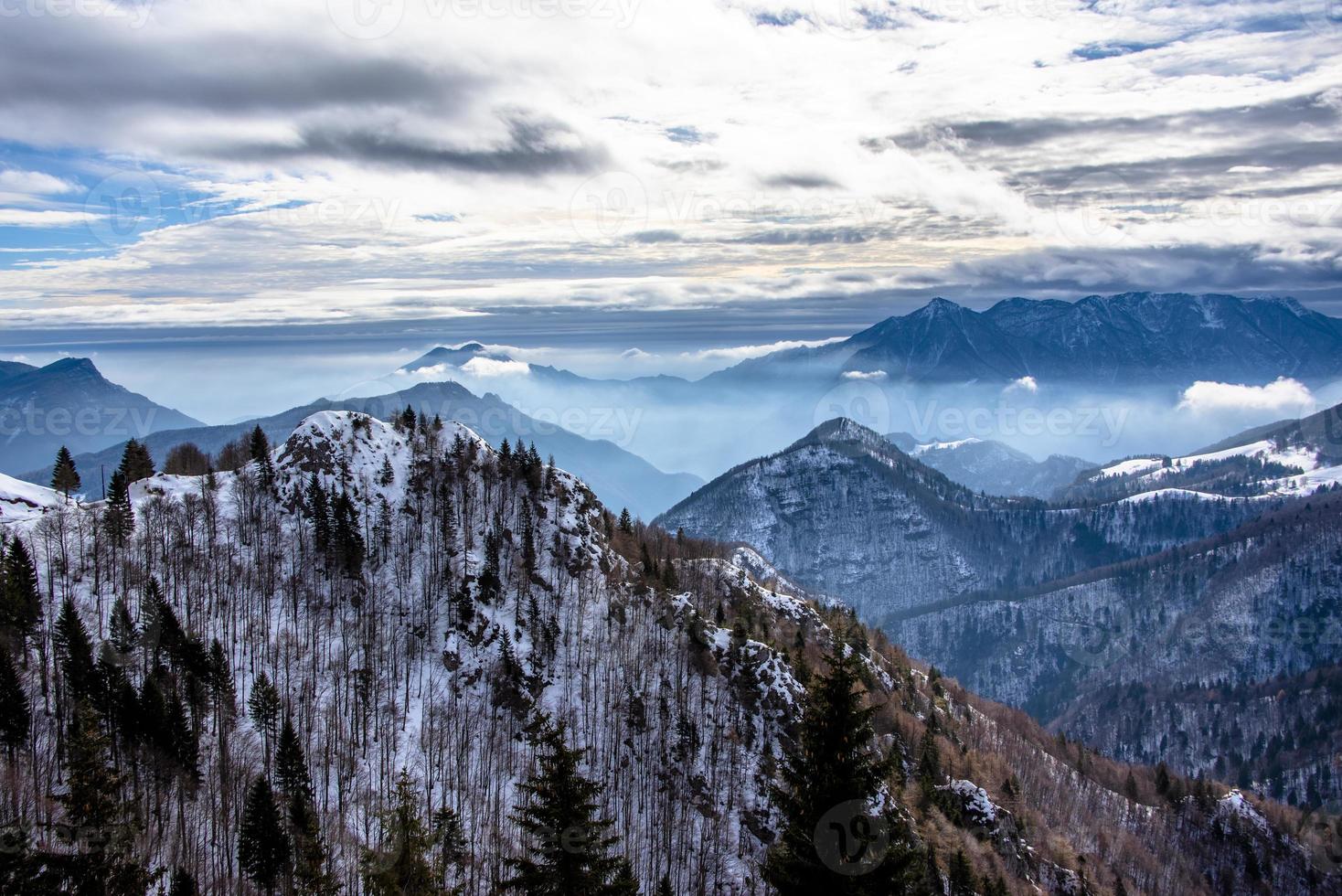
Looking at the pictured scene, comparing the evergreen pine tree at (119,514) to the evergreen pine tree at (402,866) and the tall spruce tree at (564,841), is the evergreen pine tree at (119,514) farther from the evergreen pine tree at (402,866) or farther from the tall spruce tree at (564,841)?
the tall spruce tree at (564,841)

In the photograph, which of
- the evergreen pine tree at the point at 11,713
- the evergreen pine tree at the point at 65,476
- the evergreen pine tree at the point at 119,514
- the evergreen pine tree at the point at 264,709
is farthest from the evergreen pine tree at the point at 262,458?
the evergreen pine tree at the point at 11,713

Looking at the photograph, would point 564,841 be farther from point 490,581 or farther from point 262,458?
point 262,458

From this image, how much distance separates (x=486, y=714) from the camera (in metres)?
116

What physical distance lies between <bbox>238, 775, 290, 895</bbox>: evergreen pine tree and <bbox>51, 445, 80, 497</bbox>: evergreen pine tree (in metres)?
84.6

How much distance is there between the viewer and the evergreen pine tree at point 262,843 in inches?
2931

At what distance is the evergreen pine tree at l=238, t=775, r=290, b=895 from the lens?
7444 cm

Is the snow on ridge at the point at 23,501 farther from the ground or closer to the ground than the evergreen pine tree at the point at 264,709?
farther from the ground

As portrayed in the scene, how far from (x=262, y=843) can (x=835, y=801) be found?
72.8 m

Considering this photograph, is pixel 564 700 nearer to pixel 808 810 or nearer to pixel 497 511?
pixel 497 511

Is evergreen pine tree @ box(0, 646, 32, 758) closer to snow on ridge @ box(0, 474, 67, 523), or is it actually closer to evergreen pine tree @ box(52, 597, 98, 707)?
evergreen pine tree @ box(52, 597, 98, 707)

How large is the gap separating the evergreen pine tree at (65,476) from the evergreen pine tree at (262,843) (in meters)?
84.6

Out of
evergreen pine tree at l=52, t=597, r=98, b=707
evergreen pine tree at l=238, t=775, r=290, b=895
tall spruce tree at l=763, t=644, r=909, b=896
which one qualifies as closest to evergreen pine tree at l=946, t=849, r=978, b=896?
evergreen pine tree at l=238, t=775, r=290, b=895

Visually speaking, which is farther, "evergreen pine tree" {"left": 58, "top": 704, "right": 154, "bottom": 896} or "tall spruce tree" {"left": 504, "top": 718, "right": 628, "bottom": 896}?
"evergreen pine tree" {"left": 58, "top": 704, "right": 154, "bottom": 896}

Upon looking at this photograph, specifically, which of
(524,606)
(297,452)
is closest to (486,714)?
(524,606)
